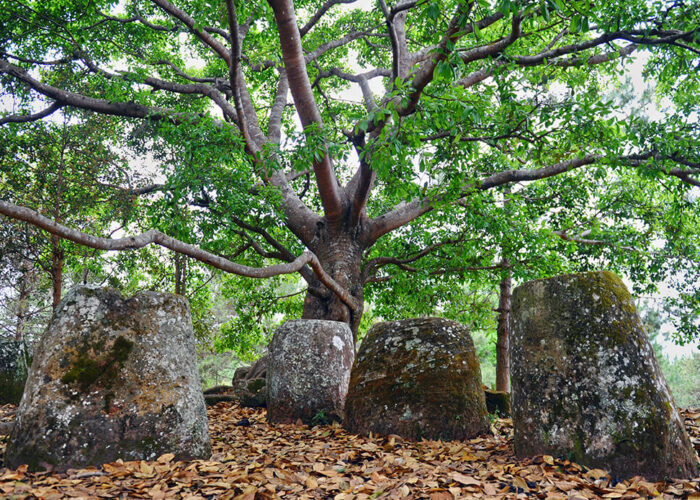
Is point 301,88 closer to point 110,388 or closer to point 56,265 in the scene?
point 110,388

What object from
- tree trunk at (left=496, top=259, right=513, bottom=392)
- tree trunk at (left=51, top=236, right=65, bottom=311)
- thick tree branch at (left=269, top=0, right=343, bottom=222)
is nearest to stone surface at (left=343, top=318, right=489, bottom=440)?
thick tree branch at (left=269, top=0, right=343, bottom=222)

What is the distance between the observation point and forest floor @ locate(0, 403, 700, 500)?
11.4 feet

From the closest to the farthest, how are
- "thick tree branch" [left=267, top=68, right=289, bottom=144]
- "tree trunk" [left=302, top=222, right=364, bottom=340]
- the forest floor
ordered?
1. the forest floor
2. "tree trunk" [left=302, top=222, right=364, bottom=340]
3. "thick tree branch" [left=267, top=68, right=289, bottom=144]

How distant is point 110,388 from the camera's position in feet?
14.3

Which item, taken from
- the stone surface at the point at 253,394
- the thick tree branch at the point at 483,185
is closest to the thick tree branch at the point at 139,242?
the stone surface at the point at 253,394

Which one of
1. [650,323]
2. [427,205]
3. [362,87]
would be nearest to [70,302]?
[427,205]

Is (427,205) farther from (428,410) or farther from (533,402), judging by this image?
(533,402)

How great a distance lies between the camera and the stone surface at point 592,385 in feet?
12.5

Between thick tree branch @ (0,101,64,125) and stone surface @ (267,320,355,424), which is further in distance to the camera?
thick tree branch @ (0,101,64,125)

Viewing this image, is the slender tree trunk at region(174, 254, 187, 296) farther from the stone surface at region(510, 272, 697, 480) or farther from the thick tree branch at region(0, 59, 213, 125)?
the stone surface at region(510, 272, 697, 480)

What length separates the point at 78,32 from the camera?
995cm

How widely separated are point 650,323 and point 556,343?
60.9 ft

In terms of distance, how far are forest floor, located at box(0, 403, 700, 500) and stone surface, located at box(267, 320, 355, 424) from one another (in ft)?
4.49

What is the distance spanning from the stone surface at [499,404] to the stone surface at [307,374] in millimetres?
2244
